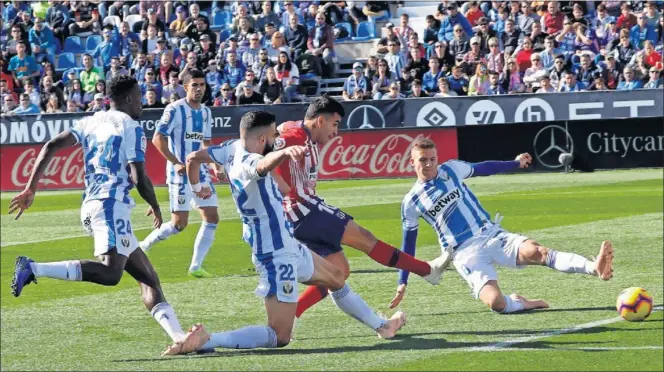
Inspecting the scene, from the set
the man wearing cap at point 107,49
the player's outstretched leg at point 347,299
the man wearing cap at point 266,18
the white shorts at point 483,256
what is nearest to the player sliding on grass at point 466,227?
the white shorts at point 483,256

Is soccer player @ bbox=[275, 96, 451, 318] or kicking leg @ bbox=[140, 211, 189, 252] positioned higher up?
soccer player @ bbox=[275, 96, 451, 318]

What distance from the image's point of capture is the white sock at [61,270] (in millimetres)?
8703

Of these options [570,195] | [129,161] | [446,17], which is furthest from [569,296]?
[446,17]

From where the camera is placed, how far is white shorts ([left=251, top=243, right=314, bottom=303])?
325 inches

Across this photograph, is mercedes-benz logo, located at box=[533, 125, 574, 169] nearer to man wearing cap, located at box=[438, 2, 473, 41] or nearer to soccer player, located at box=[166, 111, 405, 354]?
man wearing cap, located at box=[438, 2, 473, 41]

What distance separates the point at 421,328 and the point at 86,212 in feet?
9.60

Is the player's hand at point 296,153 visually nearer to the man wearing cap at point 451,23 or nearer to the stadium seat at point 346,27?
the man wearing cap at point 451,23

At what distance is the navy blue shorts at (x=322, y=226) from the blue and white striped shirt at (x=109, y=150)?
144 cm

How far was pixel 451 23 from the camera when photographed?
28.4m

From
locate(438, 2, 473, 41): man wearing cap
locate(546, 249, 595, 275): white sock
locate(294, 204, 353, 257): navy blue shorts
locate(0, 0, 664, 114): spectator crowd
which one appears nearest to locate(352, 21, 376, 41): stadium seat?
locate(0, 0, 664, 114): spectator crowd

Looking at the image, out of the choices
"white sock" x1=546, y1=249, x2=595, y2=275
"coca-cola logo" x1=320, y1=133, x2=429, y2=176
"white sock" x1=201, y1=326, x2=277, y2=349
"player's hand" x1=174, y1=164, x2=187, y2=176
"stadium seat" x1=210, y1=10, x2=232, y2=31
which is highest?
"stadium seat" x1=210, y1=10, x2=232, y2=31

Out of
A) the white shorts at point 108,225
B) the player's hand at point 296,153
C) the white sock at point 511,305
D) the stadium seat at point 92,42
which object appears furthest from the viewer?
the stadium seat at point 92,42

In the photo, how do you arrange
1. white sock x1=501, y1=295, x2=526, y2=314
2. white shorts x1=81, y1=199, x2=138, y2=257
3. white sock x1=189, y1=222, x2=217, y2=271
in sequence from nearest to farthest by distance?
white shorts x1=81, y1=199, x2=138, y2=257 → white sock x1=501, y1=295, x2=526, y2=314 → white sock x1=189, y1=222, x2=217, y2=271

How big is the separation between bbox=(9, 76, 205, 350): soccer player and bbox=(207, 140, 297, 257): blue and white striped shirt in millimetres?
904
